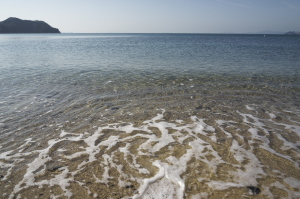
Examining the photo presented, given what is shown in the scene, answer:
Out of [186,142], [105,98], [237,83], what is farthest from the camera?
[237,83]

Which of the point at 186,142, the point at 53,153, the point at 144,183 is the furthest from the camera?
the point at 186,142

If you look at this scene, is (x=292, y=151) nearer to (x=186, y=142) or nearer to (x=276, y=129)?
(x=276, y=129)

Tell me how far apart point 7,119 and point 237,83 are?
1413 centimetres

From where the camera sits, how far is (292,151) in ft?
20.0

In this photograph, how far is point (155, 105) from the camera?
10148 mm

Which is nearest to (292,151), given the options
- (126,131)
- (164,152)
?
(164,152)

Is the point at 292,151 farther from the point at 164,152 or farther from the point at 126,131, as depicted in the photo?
the point at 126,131

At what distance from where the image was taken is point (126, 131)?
748cm

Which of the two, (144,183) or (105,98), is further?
(105,98)

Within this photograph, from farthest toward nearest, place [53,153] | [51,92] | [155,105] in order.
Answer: [51,92]
[155,105]
[53,153]

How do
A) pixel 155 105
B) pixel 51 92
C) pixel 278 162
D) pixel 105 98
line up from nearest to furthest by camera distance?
pixel 278 162 → pixel 155 105 → pixel 105 98 → pixel 51 92

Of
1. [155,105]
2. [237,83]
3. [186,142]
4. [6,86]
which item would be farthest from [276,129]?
[6,86]

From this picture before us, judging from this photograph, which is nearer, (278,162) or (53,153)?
(278,162)

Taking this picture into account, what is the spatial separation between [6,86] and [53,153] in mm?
10360
